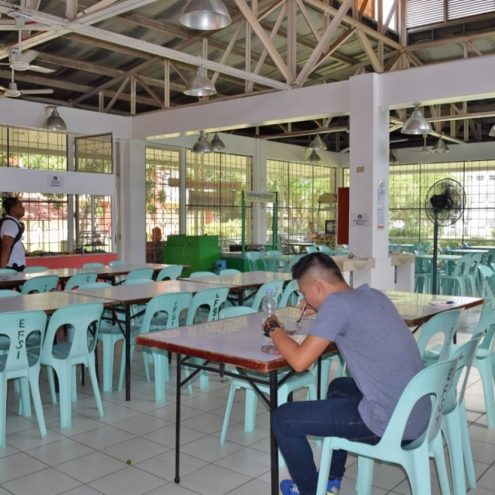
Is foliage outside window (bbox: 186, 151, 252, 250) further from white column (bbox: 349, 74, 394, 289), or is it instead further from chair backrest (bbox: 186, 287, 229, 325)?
chair backrest (bbox: 186, 287, 229, 325)

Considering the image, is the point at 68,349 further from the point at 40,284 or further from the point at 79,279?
the point at 79,279

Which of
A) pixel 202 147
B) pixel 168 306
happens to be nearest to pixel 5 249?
pixel 168 306

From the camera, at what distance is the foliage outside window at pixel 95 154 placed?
382 inches

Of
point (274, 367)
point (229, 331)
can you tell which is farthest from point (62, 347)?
point (274, 367)

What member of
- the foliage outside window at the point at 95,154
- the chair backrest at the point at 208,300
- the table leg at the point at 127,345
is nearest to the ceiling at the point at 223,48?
the foliage outside window at the point at 95,154

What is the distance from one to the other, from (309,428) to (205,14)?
11.2 ft

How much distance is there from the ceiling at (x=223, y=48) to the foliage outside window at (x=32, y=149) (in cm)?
70

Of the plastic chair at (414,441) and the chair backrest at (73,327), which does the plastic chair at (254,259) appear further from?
the plastic chair at (414,441)

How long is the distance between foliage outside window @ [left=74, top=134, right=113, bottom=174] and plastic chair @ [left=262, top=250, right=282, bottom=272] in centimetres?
301

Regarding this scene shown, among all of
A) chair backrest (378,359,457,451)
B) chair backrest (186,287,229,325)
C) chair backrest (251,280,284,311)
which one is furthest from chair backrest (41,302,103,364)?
chair backrest (378,359,457,451)

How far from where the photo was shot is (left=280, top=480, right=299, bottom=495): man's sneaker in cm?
268

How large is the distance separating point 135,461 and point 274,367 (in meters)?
1.27

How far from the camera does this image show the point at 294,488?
2.69 metres

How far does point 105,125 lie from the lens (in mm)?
10633
